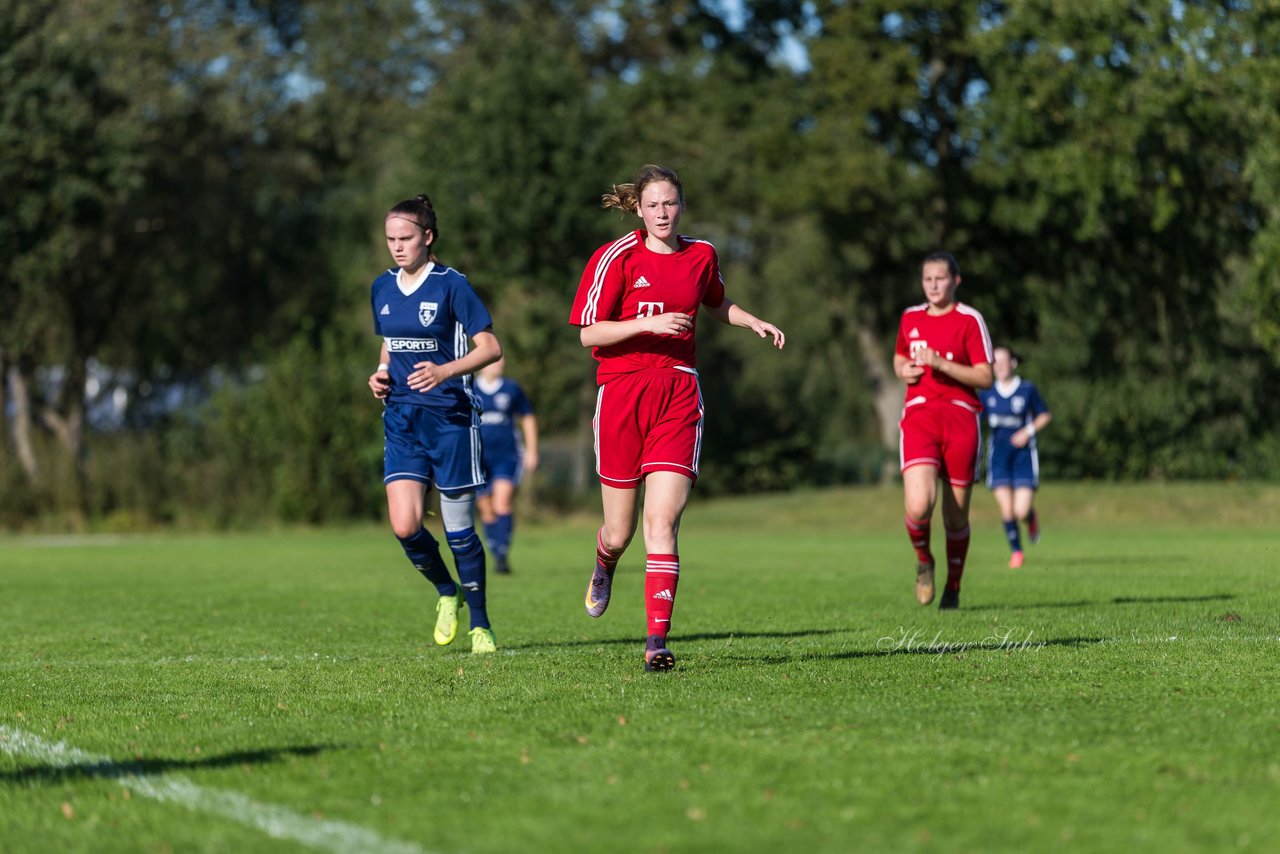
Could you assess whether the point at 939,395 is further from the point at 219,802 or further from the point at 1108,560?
the point at 1108,560

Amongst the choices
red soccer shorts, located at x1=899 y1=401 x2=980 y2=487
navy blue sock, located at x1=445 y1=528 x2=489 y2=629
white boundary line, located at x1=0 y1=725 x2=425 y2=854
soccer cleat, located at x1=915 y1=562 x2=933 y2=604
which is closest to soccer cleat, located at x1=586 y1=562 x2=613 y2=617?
navy blue sock, located at x1=445 y1=528 x2=489 y2=629

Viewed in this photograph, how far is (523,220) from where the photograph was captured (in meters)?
33.5

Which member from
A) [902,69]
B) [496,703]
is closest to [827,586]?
[496,703]

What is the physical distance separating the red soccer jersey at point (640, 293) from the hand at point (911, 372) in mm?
3194

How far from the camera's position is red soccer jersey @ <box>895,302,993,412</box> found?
36.4 ft

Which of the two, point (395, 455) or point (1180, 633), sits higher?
point (395, 455)

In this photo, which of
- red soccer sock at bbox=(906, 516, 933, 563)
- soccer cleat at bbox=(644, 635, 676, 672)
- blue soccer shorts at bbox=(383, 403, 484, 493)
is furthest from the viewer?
red soccer sock at bbox=(906, 516, 933, 563)

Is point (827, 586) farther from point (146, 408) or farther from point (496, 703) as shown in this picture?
point (146, 408)

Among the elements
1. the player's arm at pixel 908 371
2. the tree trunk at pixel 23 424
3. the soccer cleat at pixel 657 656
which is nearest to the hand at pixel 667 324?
the soccer cleat at pixel 657 656

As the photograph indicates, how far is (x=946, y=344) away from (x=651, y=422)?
140 inches

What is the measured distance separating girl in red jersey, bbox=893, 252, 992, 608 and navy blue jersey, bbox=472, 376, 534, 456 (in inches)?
259

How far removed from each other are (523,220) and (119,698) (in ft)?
86.8

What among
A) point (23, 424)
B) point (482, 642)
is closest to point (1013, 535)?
point (482, 642)

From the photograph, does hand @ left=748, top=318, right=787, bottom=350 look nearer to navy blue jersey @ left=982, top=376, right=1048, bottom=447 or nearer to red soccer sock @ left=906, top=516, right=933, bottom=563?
red soccer sock @ left=906, top=516, right=933, bottom=563
